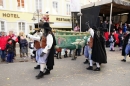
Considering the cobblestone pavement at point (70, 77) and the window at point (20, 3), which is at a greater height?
the window at point (20, 3)

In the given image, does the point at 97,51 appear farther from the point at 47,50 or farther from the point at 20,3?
the point at 20,3

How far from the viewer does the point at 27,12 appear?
1770 centimetres

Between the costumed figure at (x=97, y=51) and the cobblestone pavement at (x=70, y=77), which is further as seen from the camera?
the costumed figure at (x=97, y=51)

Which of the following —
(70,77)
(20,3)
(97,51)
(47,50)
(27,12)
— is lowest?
(70,77)

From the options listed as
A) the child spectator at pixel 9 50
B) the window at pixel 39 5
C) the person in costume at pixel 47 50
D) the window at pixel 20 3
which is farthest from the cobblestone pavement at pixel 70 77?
the window at pixel 39 5

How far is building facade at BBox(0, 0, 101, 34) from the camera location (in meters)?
16.2

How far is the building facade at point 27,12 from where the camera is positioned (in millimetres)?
16203

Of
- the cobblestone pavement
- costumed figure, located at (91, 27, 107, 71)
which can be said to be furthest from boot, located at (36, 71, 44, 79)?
costumed figure, located at (91, 27, 107, 71)

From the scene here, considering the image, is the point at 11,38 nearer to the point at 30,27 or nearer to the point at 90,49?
the point at 90,49

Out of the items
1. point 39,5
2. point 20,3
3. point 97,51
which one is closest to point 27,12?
point 20,3

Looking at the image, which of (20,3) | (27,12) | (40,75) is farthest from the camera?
(27,12)

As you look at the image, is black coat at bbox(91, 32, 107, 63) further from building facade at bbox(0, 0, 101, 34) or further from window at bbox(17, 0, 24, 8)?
window at bbox(17, 0, 24, 8)

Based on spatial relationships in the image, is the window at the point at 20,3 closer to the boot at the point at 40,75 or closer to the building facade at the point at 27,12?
the building facade at the point at 27,12

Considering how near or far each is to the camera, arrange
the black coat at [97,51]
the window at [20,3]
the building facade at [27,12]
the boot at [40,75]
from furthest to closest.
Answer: the window at [20,3]
the building facade at [27,12]
the black coat at [97,51]
the boot at [40,75]
